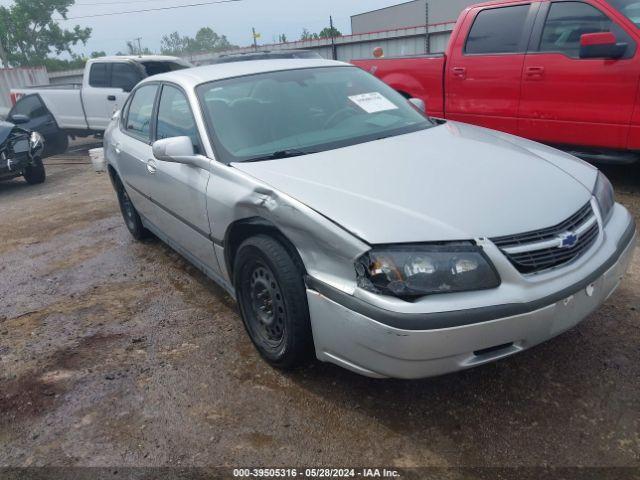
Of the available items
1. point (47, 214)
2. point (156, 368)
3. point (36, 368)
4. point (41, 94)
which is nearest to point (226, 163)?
point (156, 368)

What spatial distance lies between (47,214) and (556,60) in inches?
241

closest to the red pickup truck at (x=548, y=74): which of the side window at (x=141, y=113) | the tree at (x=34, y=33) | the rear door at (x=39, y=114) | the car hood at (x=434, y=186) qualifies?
the car hood at (x=434, y=186)

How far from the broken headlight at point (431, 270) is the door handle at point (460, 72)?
438cm

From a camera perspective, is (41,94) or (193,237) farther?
(41,94)

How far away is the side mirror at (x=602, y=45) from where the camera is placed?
4.68 metres

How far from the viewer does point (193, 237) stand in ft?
11.4

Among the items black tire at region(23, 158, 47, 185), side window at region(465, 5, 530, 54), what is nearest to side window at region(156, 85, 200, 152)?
side window at region(465, 5, 530, 54)

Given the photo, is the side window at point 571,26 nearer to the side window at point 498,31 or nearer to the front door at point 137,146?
Result: the side window at point 498,31

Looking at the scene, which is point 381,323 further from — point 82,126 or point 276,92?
point 82,126

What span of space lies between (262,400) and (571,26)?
465 cm

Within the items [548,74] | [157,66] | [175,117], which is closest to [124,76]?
[157,66]

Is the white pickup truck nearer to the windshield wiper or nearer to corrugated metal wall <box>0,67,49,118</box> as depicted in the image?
the windshield wiper

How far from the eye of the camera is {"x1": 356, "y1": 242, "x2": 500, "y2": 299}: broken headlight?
215 centimetres

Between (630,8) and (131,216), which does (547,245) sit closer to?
(630,8)
